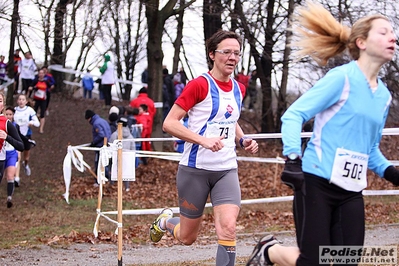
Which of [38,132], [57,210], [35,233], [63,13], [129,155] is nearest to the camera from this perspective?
[129,155]

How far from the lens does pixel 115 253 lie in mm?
9078

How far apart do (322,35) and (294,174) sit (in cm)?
102

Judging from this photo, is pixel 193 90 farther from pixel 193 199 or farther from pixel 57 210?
pixel 57 210

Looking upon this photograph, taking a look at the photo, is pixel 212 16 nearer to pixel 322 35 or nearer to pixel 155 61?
pixel 155 61

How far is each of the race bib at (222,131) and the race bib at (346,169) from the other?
1734 mm

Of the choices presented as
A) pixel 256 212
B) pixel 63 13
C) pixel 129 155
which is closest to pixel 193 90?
pixel 129 155

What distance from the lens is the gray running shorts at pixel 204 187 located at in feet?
19.0

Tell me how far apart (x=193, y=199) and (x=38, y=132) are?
15848 mm

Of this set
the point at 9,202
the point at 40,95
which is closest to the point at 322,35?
the point at 9,202

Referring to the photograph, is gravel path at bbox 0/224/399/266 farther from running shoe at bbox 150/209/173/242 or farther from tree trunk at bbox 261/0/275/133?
tree trunk at bbox 261/0/275/133

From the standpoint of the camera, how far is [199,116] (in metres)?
5.83

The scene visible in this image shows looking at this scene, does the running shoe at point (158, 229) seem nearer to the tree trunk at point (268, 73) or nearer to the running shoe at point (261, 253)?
the running shoe at point (261, 253)

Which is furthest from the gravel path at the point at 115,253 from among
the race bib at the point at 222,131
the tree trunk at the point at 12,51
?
the tree trunk at the point at 12,51

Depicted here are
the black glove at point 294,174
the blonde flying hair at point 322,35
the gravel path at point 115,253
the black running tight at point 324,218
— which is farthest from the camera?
the gravel path at point 115,253
